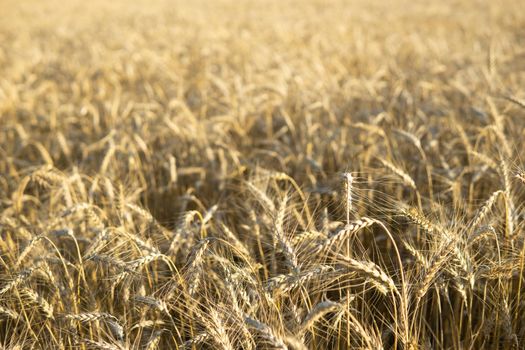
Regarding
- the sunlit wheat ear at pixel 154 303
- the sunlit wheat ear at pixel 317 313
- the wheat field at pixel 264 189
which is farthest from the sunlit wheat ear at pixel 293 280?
the sunlit wheat ear at pixel 154 303

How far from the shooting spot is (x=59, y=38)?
995 centimetres

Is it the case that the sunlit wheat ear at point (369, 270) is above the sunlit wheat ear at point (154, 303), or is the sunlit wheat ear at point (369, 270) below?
above

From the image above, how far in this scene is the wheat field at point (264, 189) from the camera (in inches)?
61.1

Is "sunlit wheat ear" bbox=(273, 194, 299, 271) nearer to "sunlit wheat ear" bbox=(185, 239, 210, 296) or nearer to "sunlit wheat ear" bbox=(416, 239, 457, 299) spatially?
"sunlit wheat ear" bbox=(185, 239, 210, 296)

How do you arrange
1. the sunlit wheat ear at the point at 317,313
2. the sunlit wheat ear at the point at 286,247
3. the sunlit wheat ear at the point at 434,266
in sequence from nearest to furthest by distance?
the sunlit wheat ear at the point at 317,313 < the sunlit wheat ear at the point at 434,266 < the sunlit wheat ear at the point at 286,247

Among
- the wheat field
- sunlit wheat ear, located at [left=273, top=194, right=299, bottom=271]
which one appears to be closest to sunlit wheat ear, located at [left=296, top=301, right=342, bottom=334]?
the wheat field

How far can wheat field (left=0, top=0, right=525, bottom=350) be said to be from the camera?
1552 millimetres

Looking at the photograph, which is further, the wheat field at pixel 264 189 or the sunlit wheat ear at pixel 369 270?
the wheat field at pixel 264 189

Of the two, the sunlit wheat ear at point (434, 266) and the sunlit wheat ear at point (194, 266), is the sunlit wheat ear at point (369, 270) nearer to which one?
the sunlit wheat ear at point (434, 266)

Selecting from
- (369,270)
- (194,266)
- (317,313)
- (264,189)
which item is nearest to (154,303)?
(194,266)

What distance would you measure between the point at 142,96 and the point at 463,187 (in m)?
3.83

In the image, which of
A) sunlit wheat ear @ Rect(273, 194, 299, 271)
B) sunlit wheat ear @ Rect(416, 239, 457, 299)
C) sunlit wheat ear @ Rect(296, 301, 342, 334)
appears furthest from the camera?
sunlit wheat ear @ Rect(273, 194, 299, 271)

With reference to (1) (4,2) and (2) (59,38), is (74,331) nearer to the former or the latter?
(2) (59,38)

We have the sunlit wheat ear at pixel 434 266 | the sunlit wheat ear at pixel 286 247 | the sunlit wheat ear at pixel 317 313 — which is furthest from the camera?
the sunlit wheat ear at pixel 286 247
